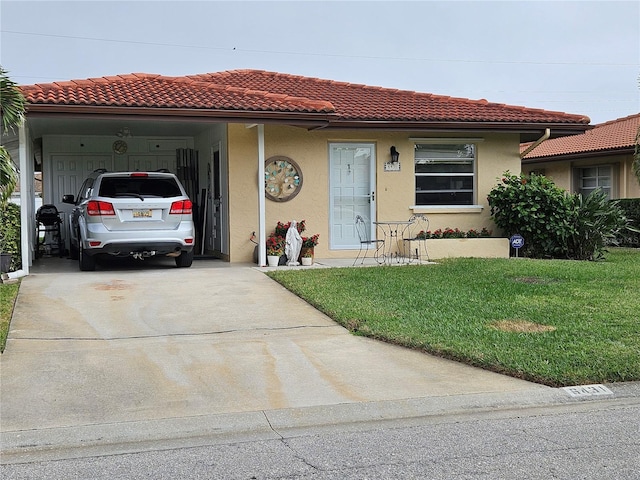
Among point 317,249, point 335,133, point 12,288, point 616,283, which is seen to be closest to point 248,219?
point 317,249

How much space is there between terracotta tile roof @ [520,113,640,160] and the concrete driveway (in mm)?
15533

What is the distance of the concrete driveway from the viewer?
19.3 ft

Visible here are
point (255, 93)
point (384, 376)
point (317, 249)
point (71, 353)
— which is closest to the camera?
point (384, 376)

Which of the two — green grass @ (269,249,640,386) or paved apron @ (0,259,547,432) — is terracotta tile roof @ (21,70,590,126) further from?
paved apron @ (0,259,547,432)

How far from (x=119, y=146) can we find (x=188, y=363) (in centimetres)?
1186

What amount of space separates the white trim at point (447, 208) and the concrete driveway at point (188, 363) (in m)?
6.34

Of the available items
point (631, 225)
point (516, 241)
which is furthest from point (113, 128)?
point (631, 225)

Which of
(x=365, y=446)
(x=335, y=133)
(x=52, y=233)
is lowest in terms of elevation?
(x=365, y=446)

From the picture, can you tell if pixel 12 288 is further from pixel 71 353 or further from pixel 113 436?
pixel 113 436

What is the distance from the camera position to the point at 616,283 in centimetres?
1111

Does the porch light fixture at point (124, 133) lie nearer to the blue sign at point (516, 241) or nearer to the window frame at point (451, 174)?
the window frame at point (451, 174)

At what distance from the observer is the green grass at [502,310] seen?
6891 mm

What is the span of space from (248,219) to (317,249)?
5.27ft

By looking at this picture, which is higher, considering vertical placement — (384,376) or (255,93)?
(255,93)
